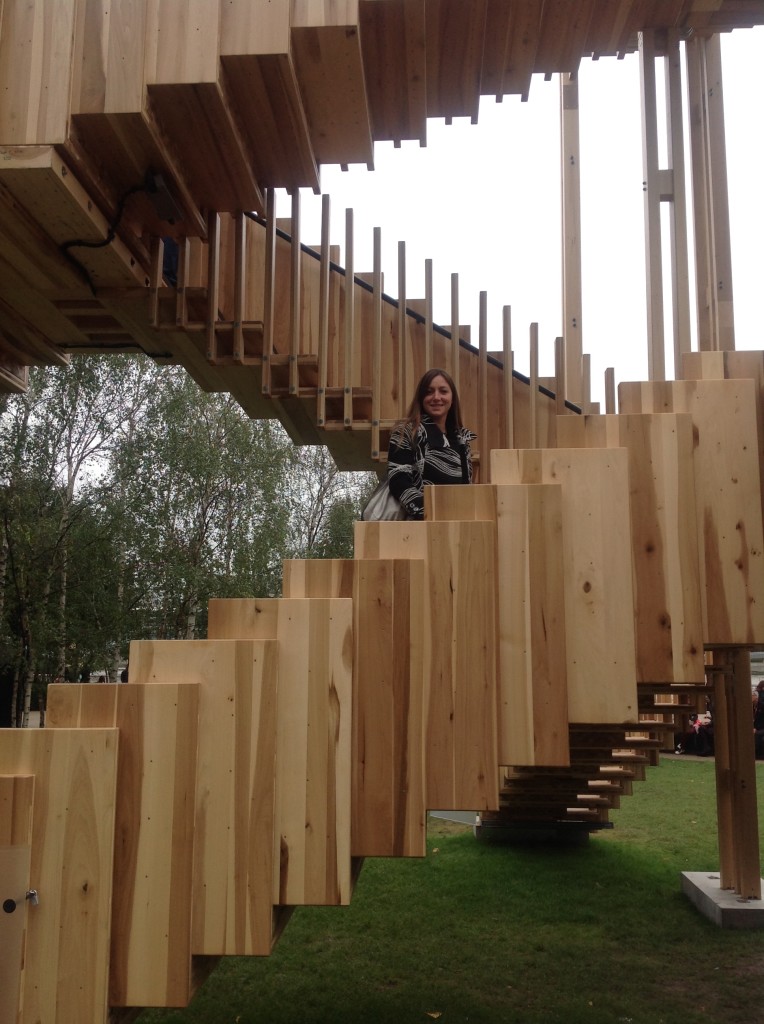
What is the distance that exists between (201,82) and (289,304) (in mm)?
1588

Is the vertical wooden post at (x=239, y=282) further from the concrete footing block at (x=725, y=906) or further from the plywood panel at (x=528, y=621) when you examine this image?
the concrete footing block at (x=725, y=906)

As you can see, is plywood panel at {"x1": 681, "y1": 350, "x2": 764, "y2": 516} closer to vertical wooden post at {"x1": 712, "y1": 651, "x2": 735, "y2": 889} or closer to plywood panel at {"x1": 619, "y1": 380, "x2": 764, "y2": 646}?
plywood panel at {"x1": 619, "y1": 380, "x2": 764, "y2": 646}

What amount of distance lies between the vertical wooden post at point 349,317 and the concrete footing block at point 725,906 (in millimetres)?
3252

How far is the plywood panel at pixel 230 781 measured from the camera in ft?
7.54

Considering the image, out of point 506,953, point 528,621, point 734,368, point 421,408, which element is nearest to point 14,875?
point 528,621

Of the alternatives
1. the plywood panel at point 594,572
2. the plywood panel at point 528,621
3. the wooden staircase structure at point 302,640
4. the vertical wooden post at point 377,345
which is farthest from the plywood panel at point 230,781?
the vertical wooden post at point 377,345

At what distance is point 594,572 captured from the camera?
8.57ft

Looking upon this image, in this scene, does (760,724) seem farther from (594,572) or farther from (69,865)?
(69,865)

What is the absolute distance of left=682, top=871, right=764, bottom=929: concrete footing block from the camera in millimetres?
4676

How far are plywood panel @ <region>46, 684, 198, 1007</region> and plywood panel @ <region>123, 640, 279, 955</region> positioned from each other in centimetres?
5

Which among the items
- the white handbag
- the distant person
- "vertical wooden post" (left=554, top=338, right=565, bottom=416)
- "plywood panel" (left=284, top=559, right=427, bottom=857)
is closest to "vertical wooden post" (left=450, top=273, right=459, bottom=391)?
"vertical wooden post" (left=554, top=338, right=565, bottom=416)

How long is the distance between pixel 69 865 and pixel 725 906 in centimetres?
378

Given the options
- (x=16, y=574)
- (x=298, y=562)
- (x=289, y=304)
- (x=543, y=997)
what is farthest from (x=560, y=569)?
(x=16, y=574)

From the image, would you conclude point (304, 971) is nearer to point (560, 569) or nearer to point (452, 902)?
point (452, 902)
